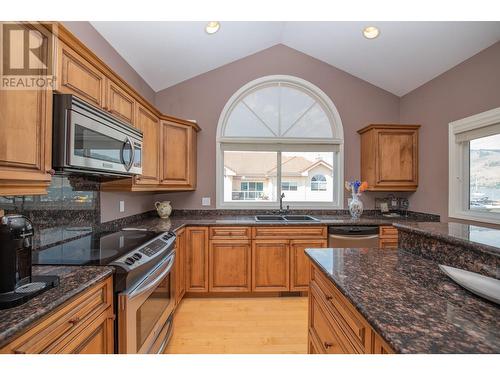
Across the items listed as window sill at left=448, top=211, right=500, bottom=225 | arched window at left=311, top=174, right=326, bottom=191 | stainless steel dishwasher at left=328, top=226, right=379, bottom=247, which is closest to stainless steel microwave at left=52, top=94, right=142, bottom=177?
stainless steel dishwasher at left=328, top=226, right=379, bottom=247

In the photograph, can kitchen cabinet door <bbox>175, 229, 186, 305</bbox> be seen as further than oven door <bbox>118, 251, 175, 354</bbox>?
Yes

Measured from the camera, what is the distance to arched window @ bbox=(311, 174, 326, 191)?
12.0 feet

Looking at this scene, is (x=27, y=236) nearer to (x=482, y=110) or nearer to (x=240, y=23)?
(x=240, y=23)

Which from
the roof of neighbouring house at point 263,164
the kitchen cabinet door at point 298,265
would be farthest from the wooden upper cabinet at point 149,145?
the kitchen cabinet door at point 298,265

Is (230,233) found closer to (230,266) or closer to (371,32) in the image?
(230,266)

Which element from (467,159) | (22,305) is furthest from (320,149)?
(22,305)

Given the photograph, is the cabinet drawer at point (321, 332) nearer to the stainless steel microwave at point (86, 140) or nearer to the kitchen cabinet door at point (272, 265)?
the kitchen cabinet door at point (272, 265)

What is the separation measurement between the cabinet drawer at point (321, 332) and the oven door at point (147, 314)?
102cm

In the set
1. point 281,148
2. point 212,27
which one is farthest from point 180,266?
point 212,27

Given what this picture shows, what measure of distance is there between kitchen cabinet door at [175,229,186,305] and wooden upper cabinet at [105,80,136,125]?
124cm

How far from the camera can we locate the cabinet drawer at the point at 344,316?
0.86 m

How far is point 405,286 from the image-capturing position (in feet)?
3.33

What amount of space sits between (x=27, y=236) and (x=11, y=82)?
2.07 ft
